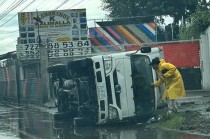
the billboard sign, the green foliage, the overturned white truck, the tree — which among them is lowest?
the overturned white truck

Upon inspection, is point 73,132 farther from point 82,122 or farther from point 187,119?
point 187,119

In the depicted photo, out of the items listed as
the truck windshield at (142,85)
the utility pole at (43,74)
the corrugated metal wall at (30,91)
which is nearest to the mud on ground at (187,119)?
the truck windshield at (142,85)

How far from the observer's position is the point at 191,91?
19234mm

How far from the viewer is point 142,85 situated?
40.0 ft

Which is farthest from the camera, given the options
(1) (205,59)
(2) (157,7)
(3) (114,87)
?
(2) (157,7)

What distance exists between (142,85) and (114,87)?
0.77m

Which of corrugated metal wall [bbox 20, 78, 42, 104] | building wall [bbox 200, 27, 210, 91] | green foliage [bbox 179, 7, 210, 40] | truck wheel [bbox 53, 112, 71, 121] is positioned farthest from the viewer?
corrugated metal wall [bbox 20, 78, 42, 104]

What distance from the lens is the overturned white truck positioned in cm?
1189

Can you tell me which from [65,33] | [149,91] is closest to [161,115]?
[149,91]

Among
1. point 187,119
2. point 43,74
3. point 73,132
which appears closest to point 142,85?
point 187,119

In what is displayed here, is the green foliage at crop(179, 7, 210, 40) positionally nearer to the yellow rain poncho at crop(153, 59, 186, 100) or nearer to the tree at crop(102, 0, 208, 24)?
the yellow rain poncho at crop(153, 59, 186, 100)

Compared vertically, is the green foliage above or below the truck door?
above

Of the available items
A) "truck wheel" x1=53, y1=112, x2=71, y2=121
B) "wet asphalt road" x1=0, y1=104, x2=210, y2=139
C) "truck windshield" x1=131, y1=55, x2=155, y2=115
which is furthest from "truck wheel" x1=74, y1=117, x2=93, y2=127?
"truck wheel" x1=53, y1=112, x2=71, y2=121

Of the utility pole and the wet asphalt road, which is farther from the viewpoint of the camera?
the utility pole
